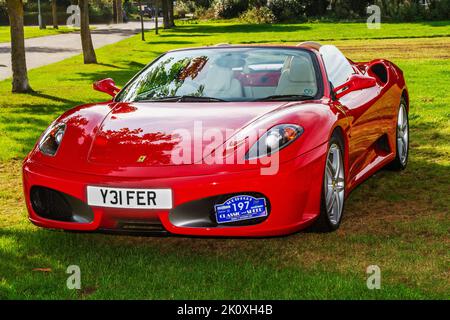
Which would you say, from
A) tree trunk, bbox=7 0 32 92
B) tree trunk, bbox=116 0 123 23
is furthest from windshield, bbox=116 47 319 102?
tree trunk, bbox=116 0 123 23

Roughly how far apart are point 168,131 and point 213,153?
48 cm

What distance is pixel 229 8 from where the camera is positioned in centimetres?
6362

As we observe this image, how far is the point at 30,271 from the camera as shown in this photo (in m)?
4.85

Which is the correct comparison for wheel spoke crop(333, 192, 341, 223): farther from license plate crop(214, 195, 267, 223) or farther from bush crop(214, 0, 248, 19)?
bush crop(214, 0, 248, 19)

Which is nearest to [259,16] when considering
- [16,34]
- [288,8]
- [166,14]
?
[288,8]

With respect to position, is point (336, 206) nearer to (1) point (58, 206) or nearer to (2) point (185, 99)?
(2) point (185, 99)

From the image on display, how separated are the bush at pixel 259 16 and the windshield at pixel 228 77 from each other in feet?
166

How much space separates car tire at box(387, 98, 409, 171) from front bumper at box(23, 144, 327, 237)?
272 cm

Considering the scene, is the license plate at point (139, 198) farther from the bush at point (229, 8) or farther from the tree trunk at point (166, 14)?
the bush at point (229, 8)

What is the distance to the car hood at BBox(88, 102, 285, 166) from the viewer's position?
16.2 feet

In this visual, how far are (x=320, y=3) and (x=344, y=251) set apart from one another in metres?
53.3

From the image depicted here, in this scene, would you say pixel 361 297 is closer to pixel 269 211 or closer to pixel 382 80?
pixel 269 211

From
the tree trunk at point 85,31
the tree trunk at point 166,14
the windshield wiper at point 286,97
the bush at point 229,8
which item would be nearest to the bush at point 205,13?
the bush at point 229,8
